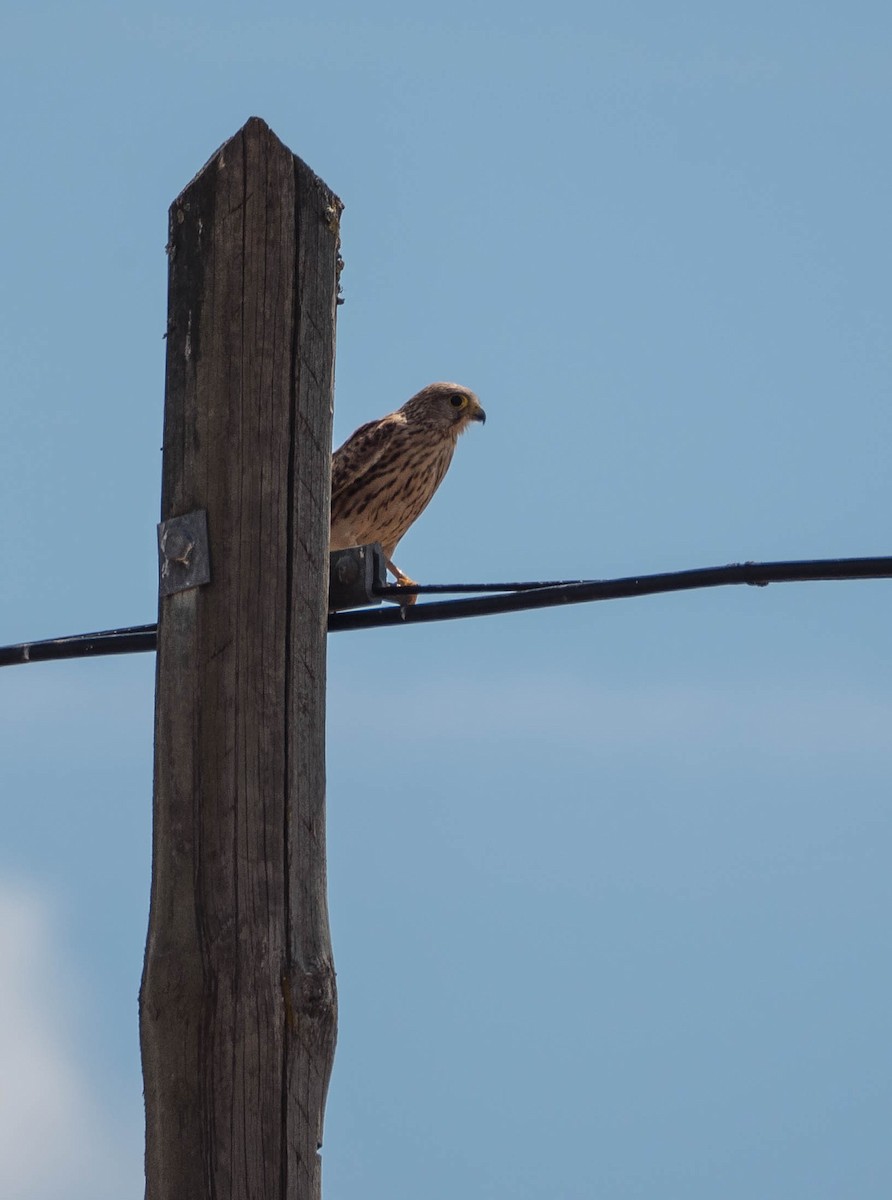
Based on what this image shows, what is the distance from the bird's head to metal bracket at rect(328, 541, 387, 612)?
212 inches

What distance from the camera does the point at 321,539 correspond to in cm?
462

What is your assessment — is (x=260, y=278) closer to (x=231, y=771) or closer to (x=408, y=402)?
(x=231, y=771)

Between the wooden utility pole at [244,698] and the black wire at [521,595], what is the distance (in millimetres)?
565

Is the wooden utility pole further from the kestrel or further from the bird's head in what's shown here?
the bird's head

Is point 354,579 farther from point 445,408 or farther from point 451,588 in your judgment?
point 445,408

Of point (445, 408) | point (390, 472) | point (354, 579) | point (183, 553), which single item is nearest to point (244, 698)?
point (183, 553)

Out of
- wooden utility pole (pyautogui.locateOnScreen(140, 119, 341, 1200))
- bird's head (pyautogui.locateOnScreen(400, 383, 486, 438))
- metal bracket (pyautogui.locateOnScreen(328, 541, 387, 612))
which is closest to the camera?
wooden utility pole (pyautogui.locateOnScreen(140, 119, 341, 1200))

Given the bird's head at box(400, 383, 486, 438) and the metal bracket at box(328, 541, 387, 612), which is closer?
the metal bracket at box(328, 541, 387, 612)

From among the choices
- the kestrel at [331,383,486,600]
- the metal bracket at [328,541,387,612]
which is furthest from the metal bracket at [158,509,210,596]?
the kestrel at [331,383,486,600]

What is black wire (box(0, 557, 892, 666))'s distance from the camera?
4.75 meters

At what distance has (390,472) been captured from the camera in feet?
32.7

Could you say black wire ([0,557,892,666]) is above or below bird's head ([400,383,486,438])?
below

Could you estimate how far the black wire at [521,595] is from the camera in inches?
187

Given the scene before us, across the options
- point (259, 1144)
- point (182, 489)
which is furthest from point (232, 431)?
point (259, 1144)
